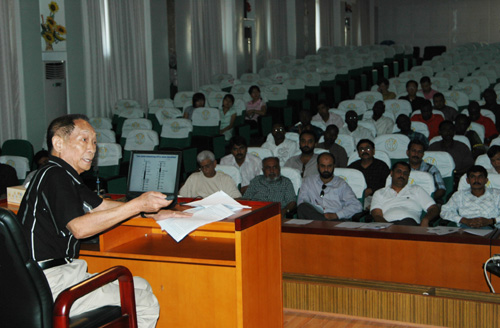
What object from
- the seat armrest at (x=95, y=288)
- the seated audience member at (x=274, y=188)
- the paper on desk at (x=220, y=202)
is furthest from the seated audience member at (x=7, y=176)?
the seat armrest at (x=95, y=288)

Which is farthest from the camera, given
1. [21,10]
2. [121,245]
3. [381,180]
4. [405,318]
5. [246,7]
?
[246,7]

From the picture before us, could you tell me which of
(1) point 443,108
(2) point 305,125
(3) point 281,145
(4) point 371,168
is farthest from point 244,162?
(1) point 443,108

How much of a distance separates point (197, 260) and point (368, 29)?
78.2 feet

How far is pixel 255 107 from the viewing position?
1087cm

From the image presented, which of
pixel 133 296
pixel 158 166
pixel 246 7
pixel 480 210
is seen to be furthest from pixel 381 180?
pixel 246 7

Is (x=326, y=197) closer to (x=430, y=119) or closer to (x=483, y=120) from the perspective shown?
(x=430, y=119)

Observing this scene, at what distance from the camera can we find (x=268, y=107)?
11.0m

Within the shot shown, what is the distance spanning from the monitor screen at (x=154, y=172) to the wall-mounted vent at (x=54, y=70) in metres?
6.93

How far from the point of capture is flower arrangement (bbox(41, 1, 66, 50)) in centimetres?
996

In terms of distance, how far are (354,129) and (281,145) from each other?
1181 millimetres

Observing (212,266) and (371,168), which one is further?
(371,168)

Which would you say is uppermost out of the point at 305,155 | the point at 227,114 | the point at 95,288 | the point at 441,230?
the point at 227,114

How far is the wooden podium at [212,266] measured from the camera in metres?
3.05

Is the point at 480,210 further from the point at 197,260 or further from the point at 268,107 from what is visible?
the point at 268,107
